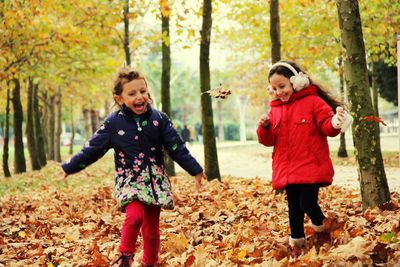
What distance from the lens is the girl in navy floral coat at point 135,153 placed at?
457 cm

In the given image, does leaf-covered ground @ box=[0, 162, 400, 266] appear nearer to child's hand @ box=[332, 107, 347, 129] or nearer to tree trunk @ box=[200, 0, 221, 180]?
child's hand @ box=[332, 107, 347, 129]

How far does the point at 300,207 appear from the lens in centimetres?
481

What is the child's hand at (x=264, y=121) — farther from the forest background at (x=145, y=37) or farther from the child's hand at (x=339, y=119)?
the forest background at (x=145, y=37)

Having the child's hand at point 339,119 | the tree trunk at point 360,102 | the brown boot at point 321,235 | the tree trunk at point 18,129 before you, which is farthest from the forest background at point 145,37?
the child's hand at point 339,119

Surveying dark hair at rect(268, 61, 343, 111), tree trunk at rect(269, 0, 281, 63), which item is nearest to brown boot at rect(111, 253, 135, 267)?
dark hair at rect(268, 61, 343, 111)

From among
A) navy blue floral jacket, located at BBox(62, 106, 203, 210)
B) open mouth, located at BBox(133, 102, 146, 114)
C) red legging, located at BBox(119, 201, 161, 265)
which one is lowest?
red legging, located at BBox(119, 201, 161, 265)

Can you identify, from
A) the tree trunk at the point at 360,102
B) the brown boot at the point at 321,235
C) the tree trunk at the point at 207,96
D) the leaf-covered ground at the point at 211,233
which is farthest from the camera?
the tree trunk at the point at 207,96

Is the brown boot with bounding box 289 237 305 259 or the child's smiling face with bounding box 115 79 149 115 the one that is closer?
the child's smiling face with bounding box 115 79 149 115

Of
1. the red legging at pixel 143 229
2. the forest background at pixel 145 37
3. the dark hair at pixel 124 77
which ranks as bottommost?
the red legging at pixel 143 229

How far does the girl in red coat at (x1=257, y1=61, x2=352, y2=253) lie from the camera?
4598mm

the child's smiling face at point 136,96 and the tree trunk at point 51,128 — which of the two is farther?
the tree trunk at point 51,128

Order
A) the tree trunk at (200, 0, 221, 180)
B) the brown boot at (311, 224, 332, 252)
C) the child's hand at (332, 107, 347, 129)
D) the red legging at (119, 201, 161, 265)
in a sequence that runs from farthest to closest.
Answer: the tree trunk at (200, 0, 221, 180) < the brown boot at (311, 224, 332, 252) < the red legging at (119, 201, 161, 265) < the child's hand at (332, 107, 347, 129)

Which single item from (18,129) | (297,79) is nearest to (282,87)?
(297,79)

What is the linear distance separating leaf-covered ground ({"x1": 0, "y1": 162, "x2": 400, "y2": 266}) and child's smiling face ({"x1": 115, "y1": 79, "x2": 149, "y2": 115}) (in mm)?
1331
